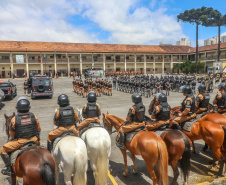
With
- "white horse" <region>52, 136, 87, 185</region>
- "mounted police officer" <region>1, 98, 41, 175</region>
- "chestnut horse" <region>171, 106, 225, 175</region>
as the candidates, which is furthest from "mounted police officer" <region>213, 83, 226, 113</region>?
"mounted police officer" <region>1, 98, 41, 175</region>

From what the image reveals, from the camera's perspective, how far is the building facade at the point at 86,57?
4044 cm

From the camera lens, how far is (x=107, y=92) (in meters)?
20.2

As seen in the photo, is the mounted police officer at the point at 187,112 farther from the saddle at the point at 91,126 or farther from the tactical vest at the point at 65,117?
the tactical vest at the point at 65,117

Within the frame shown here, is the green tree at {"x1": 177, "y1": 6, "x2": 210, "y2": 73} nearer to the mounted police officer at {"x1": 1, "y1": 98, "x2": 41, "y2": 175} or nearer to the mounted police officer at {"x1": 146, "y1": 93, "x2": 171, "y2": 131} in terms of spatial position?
the mounted police officer at {"x1": 146, "y1": 93, "x2": 171, "y2": 131}

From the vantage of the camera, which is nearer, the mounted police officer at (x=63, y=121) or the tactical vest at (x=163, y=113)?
the mounted police officer at (x=63, y=121)

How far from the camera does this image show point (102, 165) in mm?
4309

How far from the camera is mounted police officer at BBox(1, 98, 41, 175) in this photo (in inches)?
159

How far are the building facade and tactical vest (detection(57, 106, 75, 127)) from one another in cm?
3556

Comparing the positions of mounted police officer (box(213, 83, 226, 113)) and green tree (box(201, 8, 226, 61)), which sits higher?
green tree (box(201, 8, 226, 61))

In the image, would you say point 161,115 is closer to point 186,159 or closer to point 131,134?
point 131,134

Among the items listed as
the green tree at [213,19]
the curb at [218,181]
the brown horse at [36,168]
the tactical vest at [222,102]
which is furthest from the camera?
the green tree at [213,19]

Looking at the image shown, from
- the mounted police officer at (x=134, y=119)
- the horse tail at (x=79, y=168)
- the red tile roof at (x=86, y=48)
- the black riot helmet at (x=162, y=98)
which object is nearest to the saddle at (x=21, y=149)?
the horse tail at (x=79, y=168)

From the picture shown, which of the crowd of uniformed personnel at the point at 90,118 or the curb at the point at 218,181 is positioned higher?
the crowd of uniformed personnel at the point at 90,118

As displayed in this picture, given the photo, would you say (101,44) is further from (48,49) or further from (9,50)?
(9,50)
